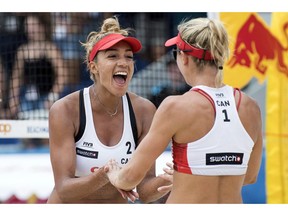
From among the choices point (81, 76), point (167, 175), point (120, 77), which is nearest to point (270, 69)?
point (81, 76)

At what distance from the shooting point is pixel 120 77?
3742mm

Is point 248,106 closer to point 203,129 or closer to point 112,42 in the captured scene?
point 203,129

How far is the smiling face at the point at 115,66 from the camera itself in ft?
12.1

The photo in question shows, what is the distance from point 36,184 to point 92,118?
2452mm

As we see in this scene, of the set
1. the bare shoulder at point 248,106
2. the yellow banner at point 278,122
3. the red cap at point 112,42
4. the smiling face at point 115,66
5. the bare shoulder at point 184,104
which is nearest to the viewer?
the bare shoulder at point 184,104

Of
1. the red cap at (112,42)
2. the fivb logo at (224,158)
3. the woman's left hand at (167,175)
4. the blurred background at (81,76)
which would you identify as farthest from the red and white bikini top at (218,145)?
the blurred background at (81,76)

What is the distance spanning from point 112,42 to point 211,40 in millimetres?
838

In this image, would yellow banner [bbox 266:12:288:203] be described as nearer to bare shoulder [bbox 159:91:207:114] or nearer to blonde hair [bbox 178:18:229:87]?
blonde hair [bbox 178:18:229:87]

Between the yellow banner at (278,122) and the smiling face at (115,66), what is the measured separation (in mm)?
2597

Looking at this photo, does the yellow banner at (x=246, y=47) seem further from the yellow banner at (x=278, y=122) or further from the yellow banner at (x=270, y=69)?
the yellow banner at (x=278, y=122)

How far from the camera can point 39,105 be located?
21.0ft

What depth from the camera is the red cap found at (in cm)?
357

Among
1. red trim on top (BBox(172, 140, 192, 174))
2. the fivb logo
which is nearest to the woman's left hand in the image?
red trim on top (BBox(172, 140, 192, 174))

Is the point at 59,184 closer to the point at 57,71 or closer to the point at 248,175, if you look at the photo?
the point at 248,175
